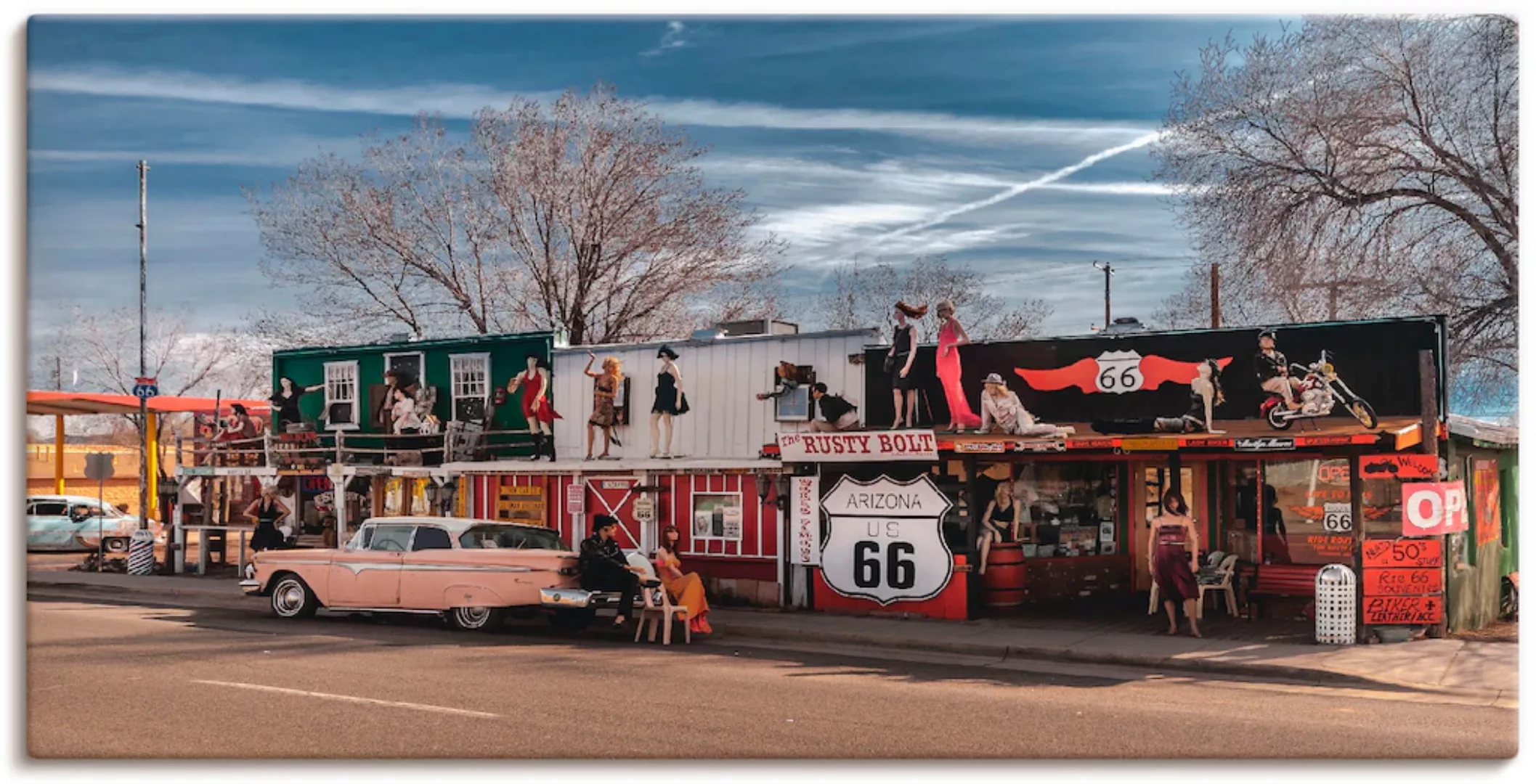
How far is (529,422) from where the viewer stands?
24797 mm

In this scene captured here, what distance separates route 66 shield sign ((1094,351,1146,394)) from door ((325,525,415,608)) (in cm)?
915

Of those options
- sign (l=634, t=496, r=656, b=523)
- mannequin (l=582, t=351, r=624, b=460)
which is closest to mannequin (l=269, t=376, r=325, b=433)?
mannequin (l=582, t=351, r=624, b=460)

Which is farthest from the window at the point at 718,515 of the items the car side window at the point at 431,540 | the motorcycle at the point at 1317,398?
the motorcycle at the point at 1317,398

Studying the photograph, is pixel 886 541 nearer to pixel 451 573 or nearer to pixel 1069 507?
pixel 1069 507

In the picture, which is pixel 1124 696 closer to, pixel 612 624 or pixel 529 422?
pixel 612 624

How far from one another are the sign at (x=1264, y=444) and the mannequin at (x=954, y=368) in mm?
3774

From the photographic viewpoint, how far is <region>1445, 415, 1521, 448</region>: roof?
1684 cm

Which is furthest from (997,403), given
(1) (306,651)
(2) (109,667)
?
(2) (109,667)

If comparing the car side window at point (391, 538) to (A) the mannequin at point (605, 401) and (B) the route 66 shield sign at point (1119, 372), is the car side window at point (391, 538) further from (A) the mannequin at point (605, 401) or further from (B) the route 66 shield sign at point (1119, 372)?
(B) the route 66 shield sign at point (1119, 372)

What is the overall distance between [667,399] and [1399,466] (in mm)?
10769

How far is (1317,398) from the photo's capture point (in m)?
16.9

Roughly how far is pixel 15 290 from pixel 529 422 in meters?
16.1

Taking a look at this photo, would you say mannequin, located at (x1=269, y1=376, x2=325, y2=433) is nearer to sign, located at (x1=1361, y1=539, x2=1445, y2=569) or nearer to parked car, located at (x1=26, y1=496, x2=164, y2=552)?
parked car, located at (x1=26, y1=496, x2=164, y2=552)

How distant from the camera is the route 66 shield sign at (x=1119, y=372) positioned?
1828 cm
